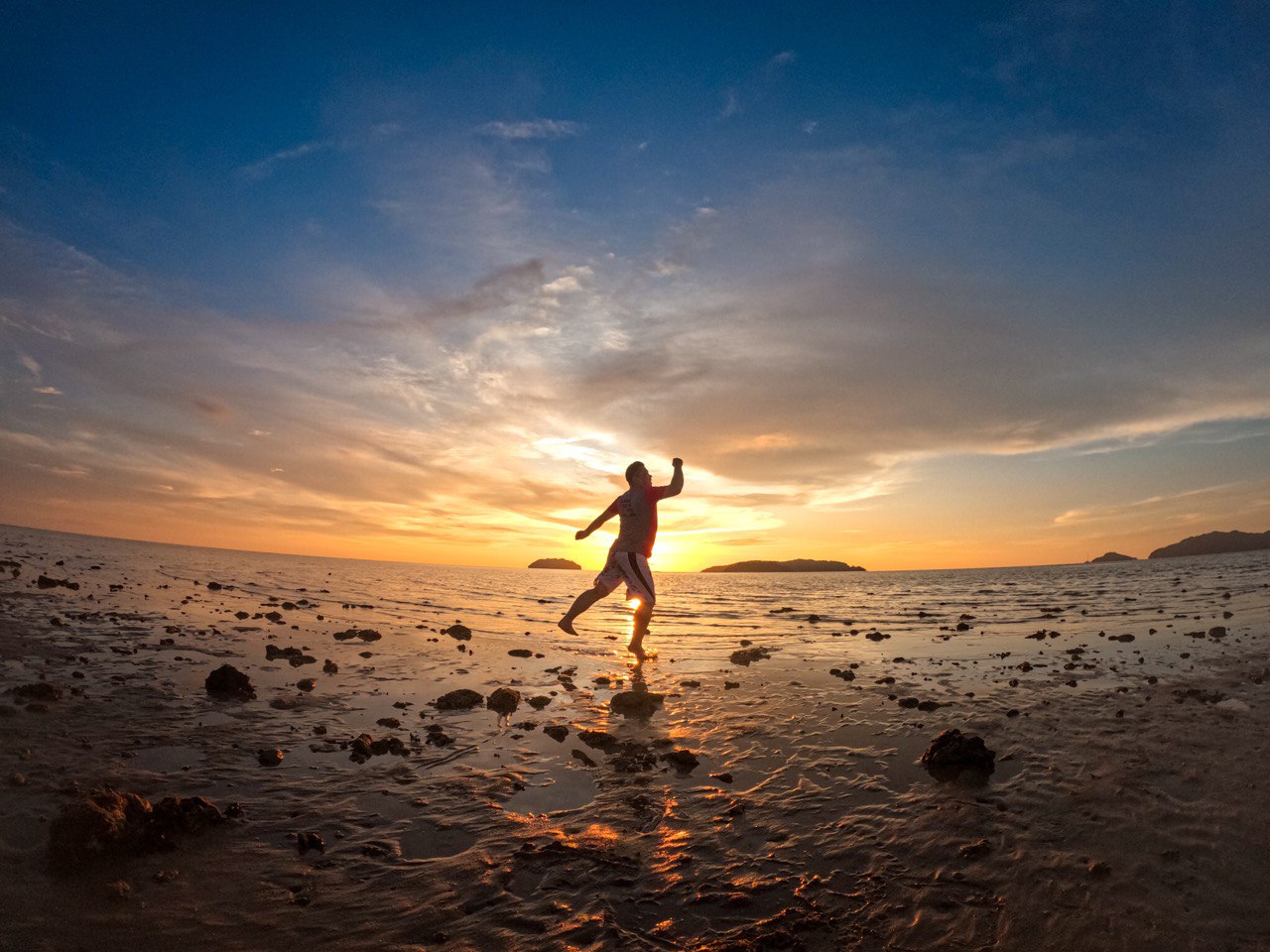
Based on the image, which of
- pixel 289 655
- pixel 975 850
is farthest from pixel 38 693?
pixel 975 850

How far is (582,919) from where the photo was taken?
3.64m

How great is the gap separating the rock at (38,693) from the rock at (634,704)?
7531 millimetres

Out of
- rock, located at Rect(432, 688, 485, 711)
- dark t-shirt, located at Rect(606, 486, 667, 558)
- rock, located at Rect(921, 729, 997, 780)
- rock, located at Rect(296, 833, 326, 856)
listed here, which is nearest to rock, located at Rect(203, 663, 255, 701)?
rock, located at Rect(432, 688, 485, 711)

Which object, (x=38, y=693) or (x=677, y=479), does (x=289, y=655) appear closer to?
(x=38, y=693)

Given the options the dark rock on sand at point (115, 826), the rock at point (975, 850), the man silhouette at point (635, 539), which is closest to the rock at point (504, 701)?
the man silhouette at point (635, 539)

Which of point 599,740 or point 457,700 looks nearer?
point 599,740

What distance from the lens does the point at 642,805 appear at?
542 cm

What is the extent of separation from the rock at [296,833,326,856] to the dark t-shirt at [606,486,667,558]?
9.29 metres

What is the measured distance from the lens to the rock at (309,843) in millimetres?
4426

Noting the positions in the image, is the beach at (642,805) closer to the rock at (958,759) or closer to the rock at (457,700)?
the rock at (958,759)

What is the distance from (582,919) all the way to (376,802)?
104 inches

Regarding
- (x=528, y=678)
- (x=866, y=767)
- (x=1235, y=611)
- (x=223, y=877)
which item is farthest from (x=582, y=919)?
(x=1235, y=611)

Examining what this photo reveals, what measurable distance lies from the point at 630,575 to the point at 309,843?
925 cm

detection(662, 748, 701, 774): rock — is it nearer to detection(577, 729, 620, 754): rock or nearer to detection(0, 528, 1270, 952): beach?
detection(0, 528, 1270, 952): beach
